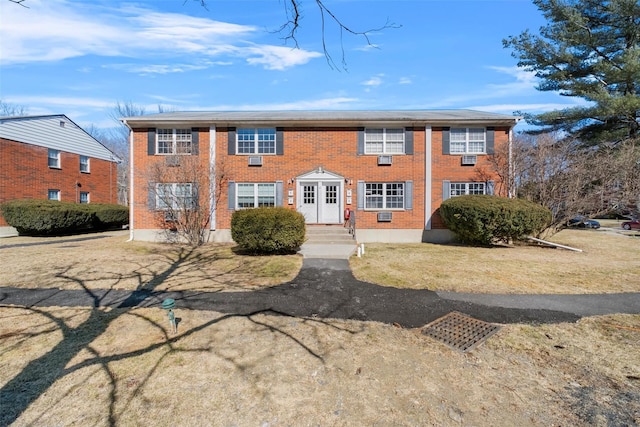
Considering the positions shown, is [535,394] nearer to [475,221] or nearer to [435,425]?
[435,425]

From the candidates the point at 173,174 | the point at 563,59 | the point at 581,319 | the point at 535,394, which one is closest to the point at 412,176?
the point at 581,319

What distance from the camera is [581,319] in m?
4.61

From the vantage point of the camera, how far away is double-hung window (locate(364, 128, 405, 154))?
13.8m

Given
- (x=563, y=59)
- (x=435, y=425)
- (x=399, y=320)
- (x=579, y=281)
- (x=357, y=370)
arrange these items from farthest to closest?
(x=563, y=59), (x=579, y=281), (x=399, y=320), (x=357, y=370), (x=435, y=425)

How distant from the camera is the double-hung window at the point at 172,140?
539 inches

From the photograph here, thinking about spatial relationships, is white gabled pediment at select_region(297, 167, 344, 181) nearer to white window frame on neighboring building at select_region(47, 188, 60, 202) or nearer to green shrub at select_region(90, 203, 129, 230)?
green shrub at select_region(90, 203, 129, 230)

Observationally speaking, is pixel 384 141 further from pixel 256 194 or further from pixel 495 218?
pixel 256 194

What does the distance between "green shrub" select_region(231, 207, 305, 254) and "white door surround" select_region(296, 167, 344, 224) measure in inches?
152

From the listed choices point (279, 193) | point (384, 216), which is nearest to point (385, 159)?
point (384, 216)

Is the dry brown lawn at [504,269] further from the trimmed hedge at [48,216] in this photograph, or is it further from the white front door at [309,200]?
the trimmed hedge at [48,216]

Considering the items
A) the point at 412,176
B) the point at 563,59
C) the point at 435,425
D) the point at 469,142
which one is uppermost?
the point at 563,59

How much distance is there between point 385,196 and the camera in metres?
13.7

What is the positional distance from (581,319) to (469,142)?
10.7 meters

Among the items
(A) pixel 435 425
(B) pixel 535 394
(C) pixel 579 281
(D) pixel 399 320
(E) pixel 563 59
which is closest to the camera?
(A) pixel 435 425
